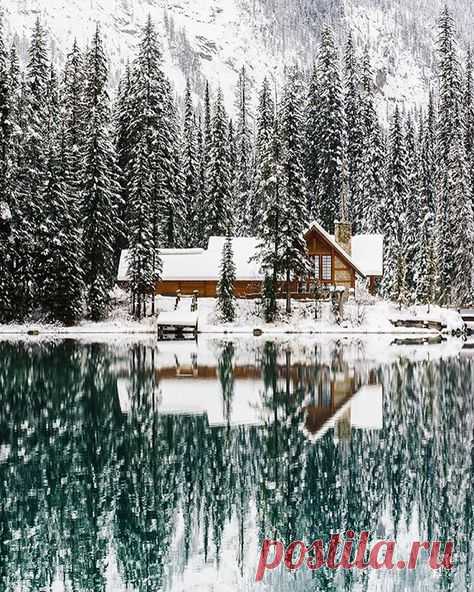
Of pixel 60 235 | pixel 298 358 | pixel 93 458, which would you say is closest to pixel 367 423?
pixel 93 458

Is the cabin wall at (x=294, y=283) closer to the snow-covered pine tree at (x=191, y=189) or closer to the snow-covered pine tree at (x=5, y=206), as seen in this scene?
the snow-covered pine tree at (x=191, y=189)

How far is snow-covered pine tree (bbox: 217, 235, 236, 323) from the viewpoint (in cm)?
5628

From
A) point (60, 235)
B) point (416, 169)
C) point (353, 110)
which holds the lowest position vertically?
point (60, 235)

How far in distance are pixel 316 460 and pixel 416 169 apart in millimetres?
57600

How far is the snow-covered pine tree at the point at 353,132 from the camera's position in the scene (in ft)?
232

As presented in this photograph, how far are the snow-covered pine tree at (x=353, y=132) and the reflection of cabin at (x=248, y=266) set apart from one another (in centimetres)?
777

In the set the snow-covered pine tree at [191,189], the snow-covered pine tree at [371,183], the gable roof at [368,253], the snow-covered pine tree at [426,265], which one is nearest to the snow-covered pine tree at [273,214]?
the gable roof at [368,253]

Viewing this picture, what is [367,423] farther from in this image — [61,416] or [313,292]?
[313,292]

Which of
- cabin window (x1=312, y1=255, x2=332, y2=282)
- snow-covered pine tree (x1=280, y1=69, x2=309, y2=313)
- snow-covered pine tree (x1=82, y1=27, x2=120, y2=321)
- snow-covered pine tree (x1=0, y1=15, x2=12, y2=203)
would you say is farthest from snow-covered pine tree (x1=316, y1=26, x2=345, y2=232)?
snow-covered pine tree (x1=0, y1=15, x2=12, y2=203)

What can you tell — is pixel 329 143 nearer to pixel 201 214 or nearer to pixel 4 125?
pixel 201 214

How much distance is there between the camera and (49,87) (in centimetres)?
6391

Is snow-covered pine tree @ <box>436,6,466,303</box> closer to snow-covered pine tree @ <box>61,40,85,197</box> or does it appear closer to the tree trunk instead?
the tree trunk

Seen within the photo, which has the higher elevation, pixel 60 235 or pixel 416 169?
pixel 416 169

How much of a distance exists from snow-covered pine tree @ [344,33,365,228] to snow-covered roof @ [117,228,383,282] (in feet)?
21.3
